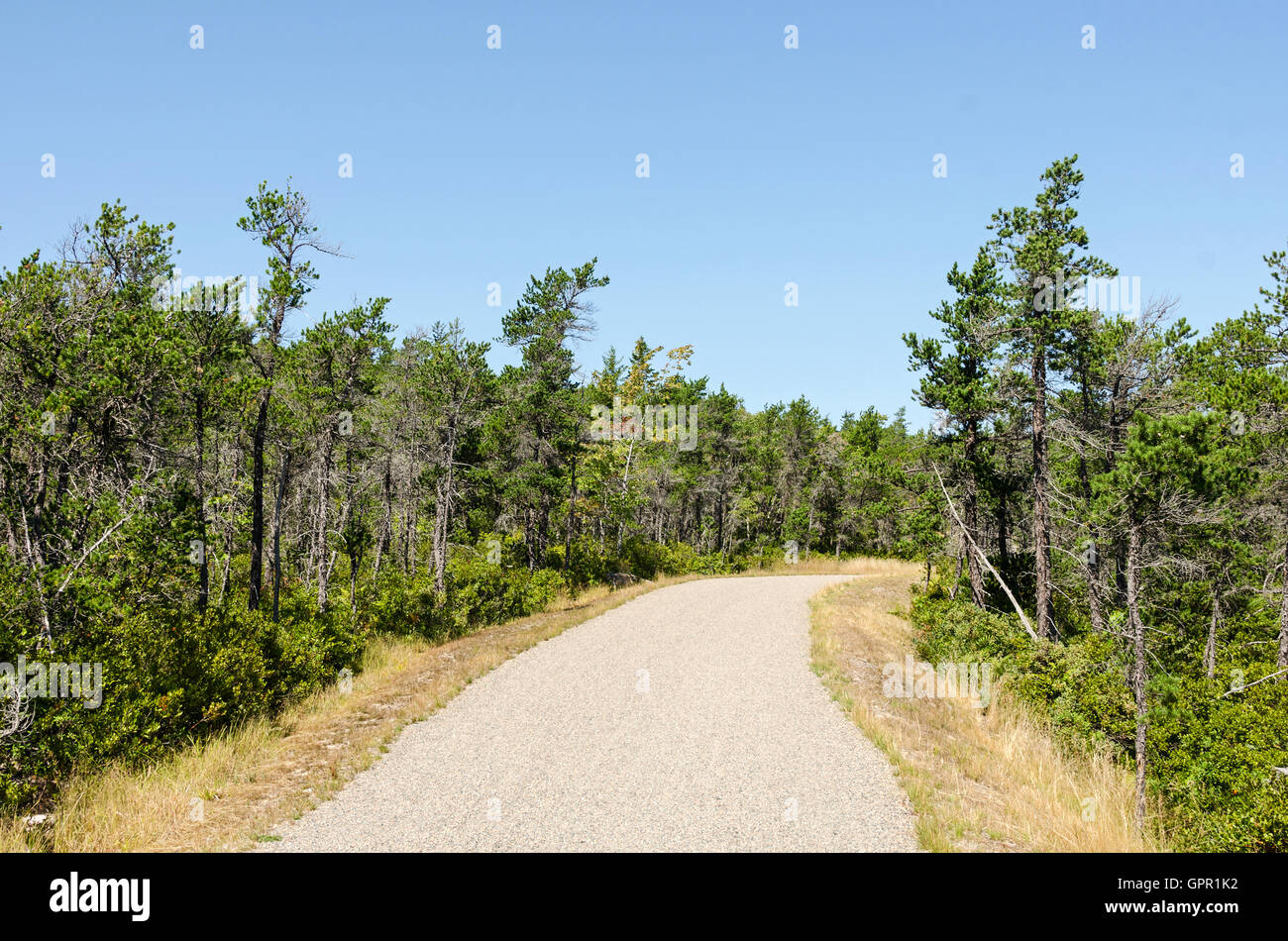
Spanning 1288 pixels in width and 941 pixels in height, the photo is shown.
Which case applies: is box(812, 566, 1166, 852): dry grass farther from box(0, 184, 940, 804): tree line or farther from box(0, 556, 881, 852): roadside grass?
box(0, 184, 940, 804): tree line

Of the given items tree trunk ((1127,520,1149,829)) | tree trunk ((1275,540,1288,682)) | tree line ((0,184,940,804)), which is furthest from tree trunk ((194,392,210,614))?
tree trunk ((1275,540,1288,682))

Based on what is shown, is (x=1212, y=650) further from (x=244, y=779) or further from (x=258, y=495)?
(x=258, y=495)

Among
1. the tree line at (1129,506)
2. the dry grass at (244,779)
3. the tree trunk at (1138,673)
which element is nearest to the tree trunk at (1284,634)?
the tree line at (1129,506)

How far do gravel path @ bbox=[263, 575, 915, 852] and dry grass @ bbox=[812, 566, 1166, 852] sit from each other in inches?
16.9

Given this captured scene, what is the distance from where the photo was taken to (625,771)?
806 centimetres

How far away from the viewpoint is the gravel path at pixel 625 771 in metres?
6.28

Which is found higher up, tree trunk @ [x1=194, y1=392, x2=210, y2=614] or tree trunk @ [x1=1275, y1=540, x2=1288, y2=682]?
tree trunk @ [x1=194, y1=392, x2=210, y2=614]

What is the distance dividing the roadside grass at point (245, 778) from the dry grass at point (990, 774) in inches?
277

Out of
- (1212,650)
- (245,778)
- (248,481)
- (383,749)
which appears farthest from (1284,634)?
(248,481)

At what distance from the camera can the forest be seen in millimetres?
8945

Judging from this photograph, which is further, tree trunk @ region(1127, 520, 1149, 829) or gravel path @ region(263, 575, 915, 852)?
tree trunk @ region(1127, 520, 1149, 829)

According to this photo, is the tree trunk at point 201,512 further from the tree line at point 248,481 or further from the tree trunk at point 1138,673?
the tree trunk at point 1138,673

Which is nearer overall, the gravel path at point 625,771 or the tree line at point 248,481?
the gravel path at point 625,771
